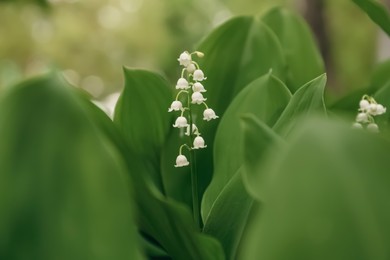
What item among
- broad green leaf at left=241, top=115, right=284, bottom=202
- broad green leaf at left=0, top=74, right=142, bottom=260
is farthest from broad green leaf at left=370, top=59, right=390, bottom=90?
broad green leaf at left=0, top=74, right=142, bottom=260

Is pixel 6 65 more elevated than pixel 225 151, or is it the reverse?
pixel 6 65

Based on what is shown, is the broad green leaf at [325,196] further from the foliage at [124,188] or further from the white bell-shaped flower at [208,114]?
the white bell-shaped flower at [208,114]

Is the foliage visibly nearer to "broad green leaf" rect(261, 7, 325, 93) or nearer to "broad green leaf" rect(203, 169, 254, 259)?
"broad green leaf" rect(203, 169, 254, 259)

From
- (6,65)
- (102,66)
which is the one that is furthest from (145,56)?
(6,65)

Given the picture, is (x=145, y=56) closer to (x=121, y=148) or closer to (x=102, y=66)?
(x=102, y=66)

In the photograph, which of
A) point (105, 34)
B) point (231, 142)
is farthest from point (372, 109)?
point (105, 34)

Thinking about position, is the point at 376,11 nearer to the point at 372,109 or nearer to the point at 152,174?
the point at 372,109
